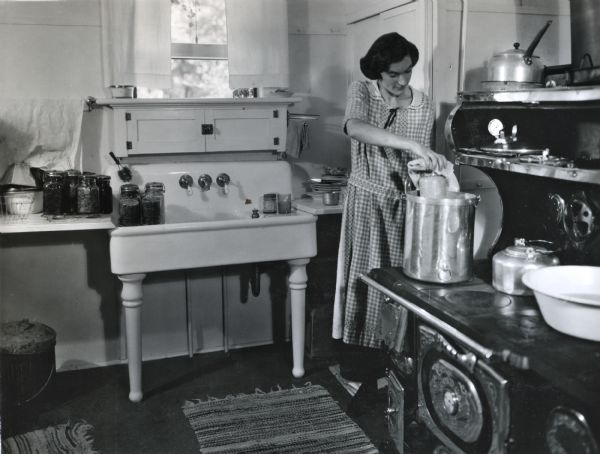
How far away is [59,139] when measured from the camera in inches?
139

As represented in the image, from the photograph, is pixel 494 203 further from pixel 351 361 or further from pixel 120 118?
pixel 120 118

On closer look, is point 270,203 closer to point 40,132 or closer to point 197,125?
point 197,125

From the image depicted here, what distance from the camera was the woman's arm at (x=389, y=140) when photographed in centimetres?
237

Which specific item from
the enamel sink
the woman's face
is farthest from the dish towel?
the enamel sink

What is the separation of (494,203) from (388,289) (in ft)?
5.85

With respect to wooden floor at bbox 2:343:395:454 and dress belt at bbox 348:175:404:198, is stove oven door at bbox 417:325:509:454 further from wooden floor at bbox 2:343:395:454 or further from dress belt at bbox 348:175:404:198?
dress belt at bbox 348:175:404:198

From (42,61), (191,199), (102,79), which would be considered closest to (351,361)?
(191,199)

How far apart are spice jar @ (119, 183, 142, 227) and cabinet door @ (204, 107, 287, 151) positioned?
603 millimetres

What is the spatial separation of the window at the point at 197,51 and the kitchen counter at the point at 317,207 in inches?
32.7

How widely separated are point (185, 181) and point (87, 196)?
0.58 meters

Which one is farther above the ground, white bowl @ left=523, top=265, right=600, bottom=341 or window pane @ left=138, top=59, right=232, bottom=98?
window pane @ left=138, top=59, right=232, bottom=98

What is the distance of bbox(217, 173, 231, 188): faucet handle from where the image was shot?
3.76 m

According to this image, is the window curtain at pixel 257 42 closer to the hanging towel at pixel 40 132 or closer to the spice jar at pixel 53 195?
the hanging towel at pixel 40 132

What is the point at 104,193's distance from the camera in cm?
337
